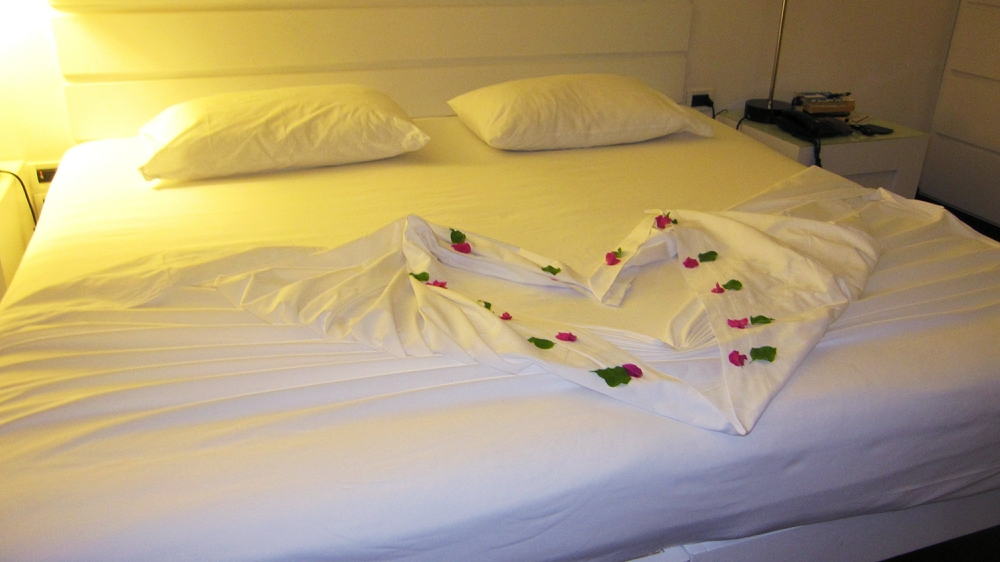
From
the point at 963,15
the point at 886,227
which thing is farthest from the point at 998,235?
the point at 886,227

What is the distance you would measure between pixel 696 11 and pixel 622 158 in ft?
3.08

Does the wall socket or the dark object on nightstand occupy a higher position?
the dark object on nightstand

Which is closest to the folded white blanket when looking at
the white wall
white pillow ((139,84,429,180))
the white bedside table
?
white pillow ((139,84,429,180))

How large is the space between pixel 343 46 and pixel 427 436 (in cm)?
176

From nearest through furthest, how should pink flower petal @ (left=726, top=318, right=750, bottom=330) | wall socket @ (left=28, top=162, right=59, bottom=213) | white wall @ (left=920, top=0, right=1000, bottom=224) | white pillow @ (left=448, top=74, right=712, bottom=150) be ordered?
pink flower petal @ (left=726, top=318, right=750, bottom=330) → white pillow @ (left=448, top=74, right=712, bottom=150) → wall socket @ (left=28, top=162, right=59, bottom=213) → white wall @ (left=920, top=0, right=1000, bottom=224)

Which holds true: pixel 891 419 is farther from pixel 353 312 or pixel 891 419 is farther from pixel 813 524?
pixel 353 312

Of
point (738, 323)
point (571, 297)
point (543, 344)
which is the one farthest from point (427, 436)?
point (738, 323)

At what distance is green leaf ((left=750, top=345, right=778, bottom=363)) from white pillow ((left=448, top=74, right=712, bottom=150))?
1193 millimetres

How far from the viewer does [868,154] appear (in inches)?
104

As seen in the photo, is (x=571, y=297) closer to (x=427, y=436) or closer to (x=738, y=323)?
(x=738, y=323)

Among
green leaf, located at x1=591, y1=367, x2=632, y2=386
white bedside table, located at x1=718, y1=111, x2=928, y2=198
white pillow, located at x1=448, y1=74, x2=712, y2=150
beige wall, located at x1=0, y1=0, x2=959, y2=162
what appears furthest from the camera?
beige wall, located at x1=0, y1=0, x2=959, y2=162

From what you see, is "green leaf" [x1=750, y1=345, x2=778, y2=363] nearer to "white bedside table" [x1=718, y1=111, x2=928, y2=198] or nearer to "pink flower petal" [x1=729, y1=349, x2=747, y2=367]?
"pink flower petal" [x1=729, y1=349, x2=747, y2=367]

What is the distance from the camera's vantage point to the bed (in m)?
0.97

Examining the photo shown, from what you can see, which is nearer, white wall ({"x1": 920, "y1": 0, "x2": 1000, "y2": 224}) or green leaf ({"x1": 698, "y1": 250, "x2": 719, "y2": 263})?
green leaf ({"x1": 698, "y1": 250, "x2": 719, "y2": 263})
